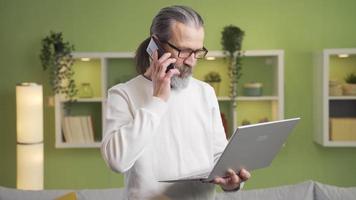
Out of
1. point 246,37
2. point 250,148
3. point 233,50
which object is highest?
point 246,37

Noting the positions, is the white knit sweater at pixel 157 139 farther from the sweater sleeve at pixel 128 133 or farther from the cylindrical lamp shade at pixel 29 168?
the cylindrical lamp shade at pixel 29 168

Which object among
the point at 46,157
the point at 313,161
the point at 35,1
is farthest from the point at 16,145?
the point at 313,161

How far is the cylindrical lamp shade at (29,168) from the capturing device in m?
3.91

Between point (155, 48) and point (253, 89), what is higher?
point (155, 48)

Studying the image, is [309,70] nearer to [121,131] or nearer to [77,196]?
[77,196]

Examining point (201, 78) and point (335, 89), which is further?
point (201, 78)

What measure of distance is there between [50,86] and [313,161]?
7.59 feet

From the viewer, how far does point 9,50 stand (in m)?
4.30

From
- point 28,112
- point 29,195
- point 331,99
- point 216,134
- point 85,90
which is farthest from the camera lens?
point 85,90

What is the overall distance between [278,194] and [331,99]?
4.28ft

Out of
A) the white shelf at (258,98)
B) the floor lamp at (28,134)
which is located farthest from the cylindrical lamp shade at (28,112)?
the white shelf at (258,98)

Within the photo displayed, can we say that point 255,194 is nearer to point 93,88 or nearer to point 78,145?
point 78,145

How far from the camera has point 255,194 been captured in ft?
9.87

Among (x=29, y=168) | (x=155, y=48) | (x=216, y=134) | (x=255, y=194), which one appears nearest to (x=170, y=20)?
(x=155, y=48)
